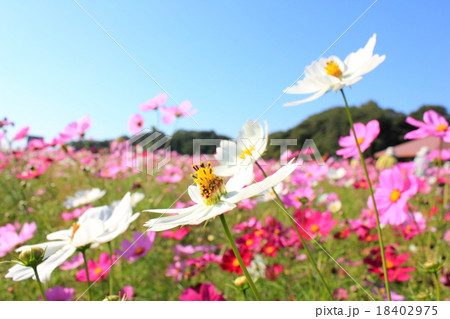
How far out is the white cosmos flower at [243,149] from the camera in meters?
0.33

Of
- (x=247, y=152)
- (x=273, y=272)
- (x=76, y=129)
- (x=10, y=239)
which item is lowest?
(x=273, y=272)

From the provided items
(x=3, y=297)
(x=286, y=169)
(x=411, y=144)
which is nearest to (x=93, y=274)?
(x=3, y=297)

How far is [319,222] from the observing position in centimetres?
68

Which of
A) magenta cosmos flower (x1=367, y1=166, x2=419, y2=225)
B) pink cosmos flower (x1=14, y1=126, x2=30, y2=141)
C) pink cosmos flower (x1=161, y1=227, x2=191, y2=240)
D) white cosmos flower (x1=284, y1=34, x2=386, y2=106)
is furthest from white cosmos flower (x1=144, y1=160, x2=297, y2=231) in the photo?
pink cosmos flower (x1=14, y1=126, x2=30, y2=141)

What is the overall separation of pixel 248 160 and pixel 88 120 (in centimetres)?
82

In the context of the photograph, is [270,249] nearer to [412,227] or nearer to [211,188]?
[412,227]

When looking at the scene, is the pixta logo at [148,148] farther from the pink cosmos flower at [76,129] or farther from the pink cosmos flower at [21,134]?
the pink cosmos flower at [21,134]

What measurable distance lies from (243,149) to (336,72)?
13 cm

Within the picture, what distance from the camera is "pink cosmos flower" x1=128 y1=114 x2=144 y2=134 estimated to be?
965 millimetres

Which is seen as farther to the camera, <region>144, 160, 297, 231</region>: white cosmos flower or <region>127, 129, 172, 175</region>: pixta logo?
<region>127, 129, 172, 175</region>: pixta logo

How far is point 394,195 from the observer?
0.45m

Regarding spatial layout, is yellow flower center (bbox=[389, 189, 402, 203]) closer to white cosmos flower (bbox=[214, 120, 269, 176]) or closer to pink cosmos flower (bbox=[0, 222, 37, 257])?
white cosmos flower (bbox=[214, 120, 269, 176])

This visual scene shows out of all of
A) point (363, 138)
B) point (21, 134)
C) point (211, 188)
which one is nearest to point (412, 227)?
point (363, 138)
